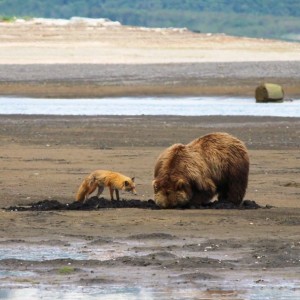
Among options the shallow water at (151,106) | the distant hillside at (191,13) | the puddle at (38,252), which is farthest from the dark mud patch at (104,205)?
the distant hillside at (191,13)

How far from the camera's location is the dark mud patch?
12.9 metres

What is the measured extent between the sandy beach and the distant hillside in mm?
70326

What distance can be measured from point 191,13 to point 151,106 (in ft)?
274

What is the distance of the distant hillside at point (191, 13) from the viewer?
107 m

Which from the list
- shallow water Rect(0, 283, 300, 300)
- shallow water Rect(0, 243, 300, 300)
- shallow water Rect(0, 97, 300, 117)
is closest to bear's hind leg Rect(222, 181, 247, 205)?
shallow water Rect(0, 243, 300, 300)

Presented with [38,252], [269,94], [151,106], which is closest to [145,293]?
[38,252]

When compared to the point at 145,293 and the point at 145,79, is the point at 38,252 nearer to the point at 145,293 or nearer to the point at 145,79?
the point at 145,293

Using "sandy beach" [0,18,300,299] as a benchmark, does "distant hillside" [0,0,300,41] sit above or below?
above

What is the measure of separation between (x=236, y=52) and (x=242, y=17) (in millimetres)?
59200

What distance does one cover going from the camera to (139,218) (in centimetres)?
1219

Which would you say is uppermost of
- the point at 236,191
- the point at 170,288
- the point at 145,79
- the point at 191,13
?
the point at 191,13

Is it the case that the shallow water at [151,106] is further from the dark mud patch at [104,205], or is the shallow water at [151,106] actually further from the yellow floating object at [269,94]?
the dark mud patch at [104,205]

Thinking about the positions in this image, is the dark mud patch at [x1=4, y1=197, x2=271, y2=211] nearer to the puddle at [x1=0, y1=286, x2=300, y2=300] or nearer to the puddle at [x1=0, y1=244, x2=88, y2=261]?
the puddle at [x1=0, y1=244, x2=88, y2=261]

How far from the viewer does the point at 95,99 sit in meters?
33.6
